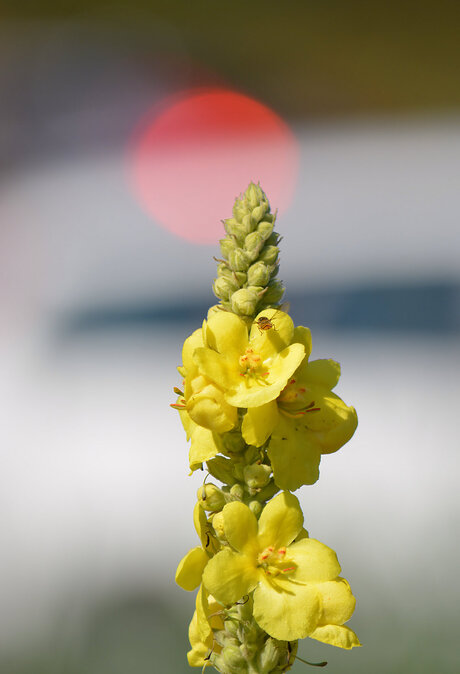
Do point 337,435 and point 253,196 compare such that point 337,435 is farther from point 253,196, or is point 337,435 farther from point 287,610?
point 253,196

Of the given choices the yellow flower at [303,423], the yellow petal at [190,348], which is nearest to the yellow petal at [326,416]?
the yellow flower at [303,423]

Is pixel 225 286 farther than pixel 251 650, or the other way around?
pixel 225 286

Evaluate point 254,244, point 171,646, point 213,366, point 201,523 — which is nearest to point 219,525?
point 201,523

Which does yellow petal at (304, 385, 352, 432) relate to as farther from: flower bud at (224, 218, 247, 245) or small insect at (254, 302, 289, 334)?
flower bud at (224, 218, 247, 245)

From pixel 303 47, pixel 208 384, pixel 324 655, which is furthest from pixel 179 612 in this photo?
pixel 303 47

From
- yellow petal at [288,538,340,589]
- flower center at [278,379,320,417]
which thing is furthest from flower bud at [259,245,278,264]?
yellow petal at [288,538,340,589]

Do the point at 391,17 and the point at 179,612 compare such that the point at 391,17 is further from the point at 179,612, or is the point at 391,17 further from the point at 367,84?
the point at 179,612
